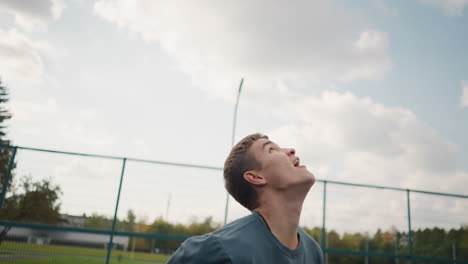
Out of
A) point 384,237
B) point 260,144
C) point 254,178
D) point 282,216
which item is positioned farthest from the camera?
point 384,237

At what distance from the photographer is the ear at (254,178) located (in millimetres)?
1835

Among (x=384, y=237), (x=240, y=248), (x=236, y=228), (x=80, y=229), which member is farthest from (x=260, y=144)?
(x=384, y=237)

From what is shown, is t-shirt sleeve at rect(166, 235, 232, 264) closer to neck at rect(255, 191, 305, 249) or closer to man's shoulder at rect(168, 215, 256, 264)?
man's shoulder at rect(168, 215, 256, 264)

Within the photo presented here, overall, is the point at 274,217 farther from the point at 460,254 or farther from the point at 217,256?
the point at 460,254

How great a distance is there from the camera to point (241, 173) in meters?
1.91

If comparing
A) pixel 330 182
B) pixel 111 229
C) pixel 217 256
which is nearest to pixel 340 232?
pixel 330 182

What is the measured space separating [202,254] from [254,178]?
25.7 inches

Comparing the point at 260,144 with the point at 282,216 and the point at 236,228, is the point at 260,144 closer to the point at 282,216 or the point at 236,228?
the point at 282,216

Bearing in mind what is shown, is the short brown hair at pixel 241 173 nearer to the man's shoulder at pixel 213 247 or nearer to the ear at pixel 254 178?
the ear at pixel 254 178

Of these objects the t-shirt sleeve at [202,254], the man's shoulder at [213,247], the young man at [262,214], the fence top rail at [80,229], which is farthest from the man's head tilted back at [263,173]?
the fence top rail at [80,229]

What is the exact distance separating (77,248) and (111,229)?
1.23m

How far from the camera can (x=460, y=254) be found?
8.27m

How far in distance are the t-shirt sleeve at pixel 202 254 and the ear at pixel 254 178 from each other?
0.56 m

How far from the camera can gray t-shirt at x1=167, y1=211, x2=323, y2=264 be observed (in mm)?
1303
